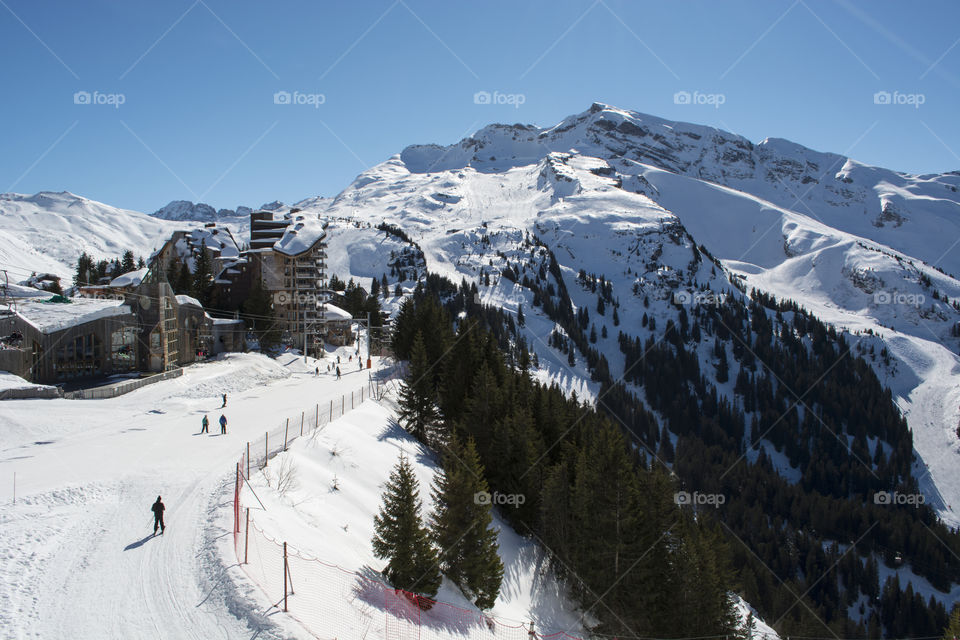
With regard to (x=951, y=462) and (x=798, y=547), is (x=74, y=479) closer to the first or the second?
(x=798, y=547)

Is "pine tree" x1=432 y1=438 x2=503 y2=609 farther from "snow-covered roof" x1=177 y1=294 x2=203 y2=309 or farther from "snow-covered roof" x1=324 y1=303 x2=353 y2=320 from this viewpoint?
"snow-covered roof" x1=324 y1=303 x2=353 y2=320

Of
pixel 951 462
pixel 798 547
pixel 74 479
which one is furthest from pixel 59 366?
pixel 951 462

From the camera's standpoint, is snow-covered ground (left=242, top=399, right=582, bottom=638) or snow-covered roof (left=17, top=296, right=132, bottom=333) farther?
snow-covered roof (left=17, top=296, right=132, bottom=333)

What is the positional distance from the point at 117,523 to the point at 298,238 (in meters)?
67.4

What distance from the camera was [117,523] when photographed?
738 inches

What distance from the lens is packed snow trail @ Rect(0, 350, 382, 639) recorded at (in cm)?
1356

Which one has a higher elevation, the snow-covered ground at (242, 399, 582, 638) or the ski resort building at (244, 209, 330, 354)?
the ski resort building at (244, 209, 330, 354)

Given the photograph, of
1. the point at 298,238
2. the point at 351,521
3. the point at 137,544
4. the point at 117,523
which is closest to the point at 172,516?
the point at 117,523

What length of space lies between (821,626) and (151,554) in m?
90.0

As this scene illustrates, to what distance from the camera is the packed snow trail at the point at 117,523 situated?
13562mm

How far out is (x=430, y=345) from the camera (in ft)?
169

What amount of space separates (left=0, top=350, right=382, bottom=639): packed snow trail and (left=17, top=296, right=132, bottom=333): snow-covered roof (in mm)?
11621
